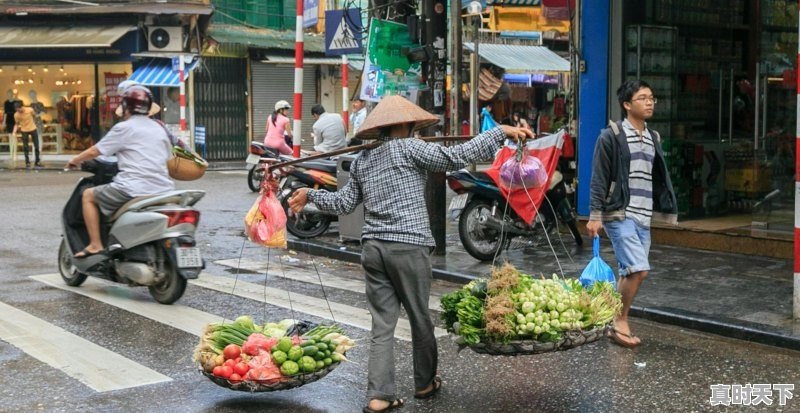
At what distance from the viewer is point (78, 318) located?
7844mm

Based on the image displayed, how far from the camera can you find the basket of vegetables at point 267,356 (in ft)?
17.3

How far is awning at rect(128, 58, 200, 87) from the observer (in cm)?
2558

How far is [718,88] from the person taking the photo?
12.7 metres

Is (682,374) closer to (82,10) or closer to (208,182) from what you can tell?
(208,182)

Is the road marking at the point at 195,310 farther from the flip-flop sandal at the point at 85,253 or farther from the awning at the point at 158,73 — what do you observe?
the awning at the point at 158,73

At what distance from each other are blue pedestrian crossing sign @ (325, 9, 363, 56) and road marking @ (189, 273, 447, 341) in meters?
5.09

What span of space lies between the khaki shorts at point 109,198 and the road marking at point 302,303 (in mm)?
1220

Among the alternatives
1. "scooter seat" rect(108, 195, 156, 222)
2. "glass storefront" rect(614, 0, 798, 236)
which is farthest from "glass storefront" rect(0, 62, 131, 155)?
"scooter seat" rect(108, 195, 156, 222)

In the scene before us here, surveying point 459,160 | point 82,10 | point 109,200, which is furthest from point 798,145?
point 82,10

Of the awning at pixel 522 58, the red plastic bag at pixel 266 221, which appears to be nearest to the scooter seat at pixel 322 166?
the red plastic bag at pixel 266 221

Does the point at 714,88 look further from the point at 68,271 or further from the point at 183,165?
the point at 68,271

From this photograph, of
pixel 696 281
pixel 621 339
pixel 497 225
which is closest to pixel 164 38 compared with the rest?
pixel 497 225

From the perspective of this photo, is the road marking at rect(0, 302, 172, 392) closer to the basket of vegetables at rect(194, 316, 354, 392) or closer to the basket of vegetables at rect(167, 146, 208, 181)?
the basket of vegetables at rect(194, 316, 354, 392)

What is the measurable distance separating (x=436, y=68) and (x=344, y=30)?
370cm
